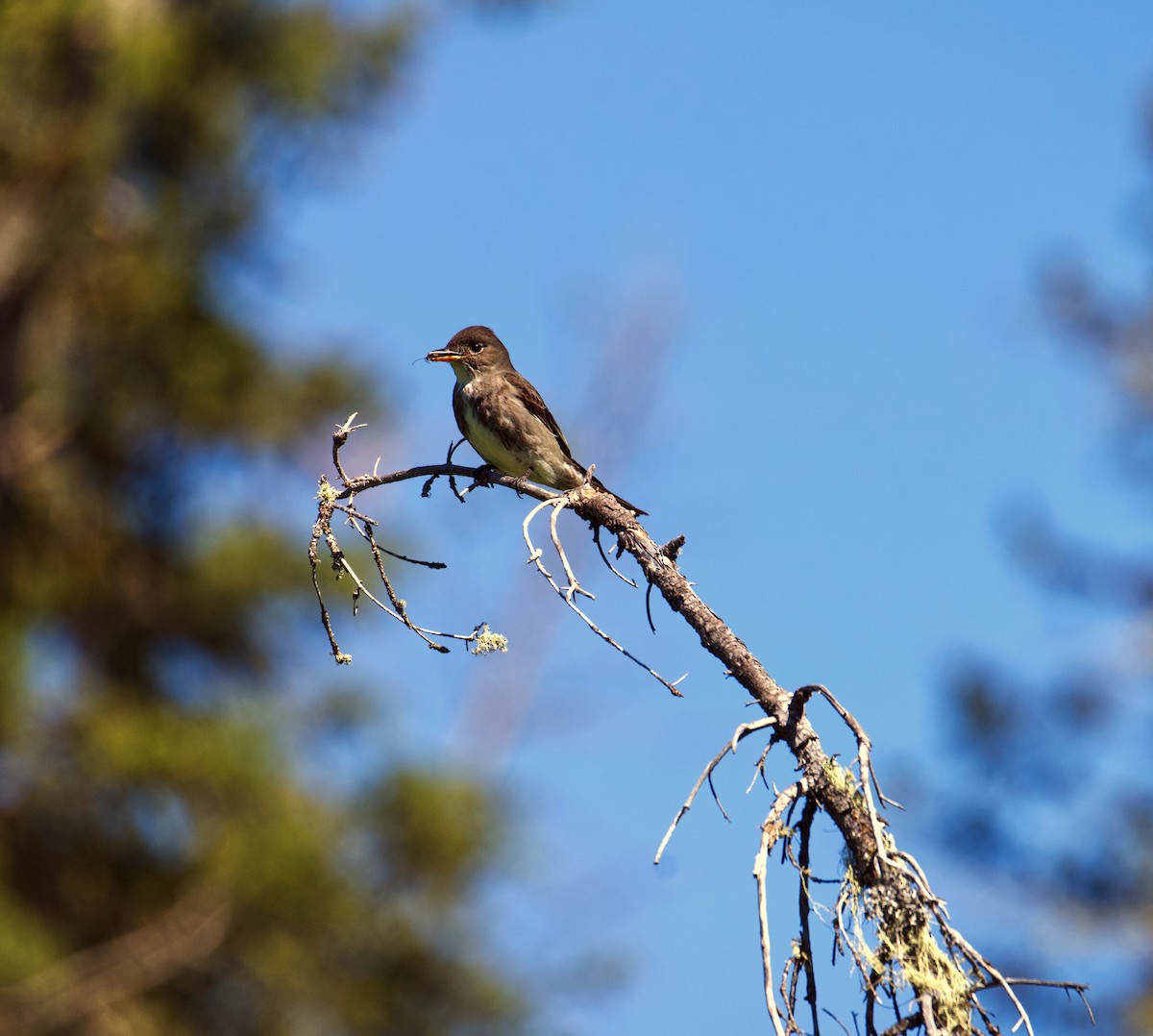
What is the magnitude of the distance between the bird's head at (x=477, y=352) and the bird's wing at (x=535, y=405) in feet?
0.44

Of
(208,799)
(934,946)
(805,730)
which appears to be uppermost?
(208,799)

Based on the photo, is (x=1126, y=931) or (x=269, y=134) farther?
(x=1126, y=931)

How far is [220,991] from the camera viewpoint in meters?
11.2

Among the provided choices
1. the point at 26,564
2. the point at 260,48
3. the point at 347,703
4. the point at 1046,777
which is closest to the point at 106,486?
the point at 26,564

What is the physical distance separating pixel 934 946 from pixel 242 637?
11.2 metres

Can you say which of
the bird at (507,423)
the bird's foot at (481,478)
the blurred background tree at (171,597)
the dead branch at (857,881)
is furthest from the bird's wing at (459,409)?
the blurred background tree at (171,597)

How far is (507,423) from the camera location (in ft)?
16.2

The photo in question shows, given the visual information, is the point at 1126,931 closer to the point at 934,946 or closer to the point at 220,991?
the point at 220,991

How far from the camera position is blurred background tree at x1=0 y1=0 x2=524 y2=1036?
1077 centimetres

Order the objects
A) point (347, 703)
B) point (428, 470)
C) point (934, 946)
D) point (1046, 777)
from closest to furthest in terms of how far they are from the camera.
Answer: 1. point (934, 946)
2. point (428, 470)
3. point (347, 703)
4. point (1046, 777)

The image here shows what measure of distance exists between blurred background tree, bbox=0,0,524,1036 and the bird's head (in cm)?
557

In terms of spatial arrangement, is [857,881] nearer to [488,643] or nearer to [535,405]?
[488,643]

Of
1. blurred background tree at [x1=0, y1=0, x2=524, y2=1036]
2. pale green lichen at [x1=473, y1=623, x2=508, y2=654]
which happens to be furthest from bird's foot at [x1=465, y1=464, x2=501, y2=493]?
blurred background tree at [x1=0, y1=0, x2=524, y2=1036]

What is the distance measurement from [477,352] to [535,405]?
476 millimetres
